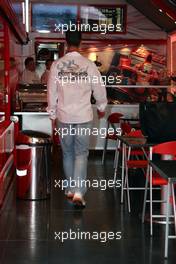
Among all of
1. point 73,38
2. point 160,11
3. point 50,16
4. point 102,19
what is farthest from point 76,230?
point 102,19

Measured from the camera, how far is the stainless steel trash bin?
5.98m

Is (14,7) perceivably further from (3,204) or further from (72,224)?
(72,224)

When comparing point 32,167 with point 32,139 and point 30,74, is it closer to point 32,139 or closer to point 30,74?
point 32,139

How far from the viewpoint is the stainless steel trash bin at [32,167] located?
5984 mm

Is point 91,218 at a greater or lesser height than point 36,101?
lesser

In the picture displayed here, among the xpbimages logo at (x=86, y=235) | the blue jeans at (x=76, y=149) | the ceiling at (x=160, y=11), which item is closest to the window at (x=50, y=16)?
the ceiling at (x=160, y=11)

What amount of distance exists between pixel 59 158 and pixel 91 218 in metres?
3.69

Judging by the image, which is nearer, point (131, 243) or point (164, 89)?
point (131, 243)

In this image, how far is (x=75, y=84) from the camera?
555 cm

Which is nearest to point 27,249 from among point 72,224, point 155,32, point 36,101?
point 72,224

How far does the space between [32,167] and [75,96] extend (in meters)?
0.97

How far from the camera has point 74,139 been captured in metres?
5.63

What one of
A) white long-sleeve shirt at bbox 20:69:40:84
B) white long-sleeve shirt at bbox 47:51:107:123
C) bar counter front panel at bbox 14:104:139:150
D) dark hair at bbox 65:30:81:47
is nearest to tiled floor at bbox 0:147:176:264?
white long-sleeve shirt at bbox 47:51:107:123

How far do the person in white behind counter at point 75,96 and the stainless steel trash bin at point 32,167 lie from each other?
472mm
